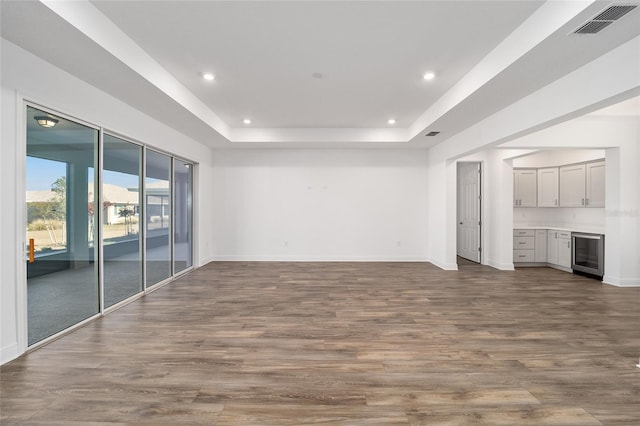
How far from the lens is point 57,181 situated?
322 cm

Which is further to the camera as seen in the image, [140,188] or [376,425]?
[140,188]

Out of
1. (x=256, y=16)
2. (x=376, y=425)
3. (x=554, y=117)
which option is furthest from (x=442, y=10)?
(x=376, y=425)

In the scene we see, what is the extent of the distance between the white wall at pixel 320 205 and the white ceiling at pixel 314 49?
8.24 ft

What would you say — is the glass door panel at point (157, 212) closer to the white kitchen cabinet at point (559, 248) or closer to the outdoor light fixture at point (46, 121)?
the outdoor light fixture at point (46, 121)

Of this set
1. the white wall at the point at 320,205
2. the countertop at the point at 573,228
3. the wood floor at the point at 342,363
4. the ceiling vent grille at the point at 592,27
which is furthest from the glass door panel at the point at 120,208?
the countertop at the point at 573,228

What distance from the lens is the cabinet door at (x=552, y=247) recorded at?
21.5 feet

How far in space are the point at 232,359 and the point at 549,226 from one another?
7.85m

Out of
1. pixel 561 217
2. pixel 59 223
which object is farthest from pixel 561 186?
pixel 59 223

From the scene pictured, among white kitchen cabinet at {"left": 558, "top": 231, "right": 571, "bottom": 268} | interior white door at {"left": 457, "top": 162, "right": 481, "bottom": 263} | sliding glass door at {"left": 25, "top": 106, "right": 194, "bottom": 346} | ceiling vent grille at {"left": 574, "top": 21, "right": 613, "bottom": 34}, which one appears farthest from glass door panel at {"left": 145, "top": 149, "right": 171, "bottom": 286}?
white kitchen cabinet at {"left": 558, "top": 231, "right": 571, "bottom": 268}

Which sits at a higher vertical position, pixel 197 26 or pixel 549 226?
pixel 197 26

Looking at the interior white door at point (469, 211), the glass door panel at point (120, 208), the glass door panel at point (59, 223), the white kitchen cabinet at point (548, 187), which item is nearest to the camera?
the glass door panel at point (59, 223)

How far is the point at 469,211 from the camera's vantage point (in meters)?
7.54

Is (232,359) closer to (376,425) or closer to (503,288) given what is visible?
(376,425)

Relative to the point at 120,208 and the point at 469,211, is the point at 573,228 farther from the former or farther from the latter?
the point at 120,208
